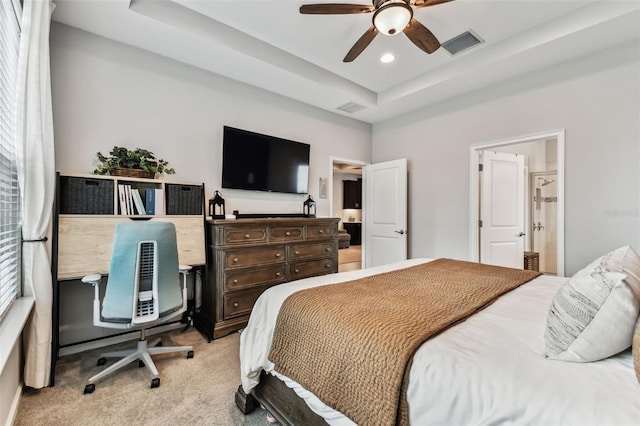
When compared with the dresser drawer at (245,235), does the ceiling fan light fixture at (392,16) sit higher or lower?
higher

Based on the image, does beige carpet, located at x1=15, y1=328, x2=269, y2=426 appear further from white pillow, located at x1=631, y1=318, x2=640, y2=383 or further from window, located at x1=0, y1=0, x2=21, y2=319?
white pillow, located at x1=631, y1=318, x2=640, y2=383

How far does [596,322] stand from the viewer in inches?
34.0

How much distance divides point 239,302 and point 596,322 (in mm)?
2601

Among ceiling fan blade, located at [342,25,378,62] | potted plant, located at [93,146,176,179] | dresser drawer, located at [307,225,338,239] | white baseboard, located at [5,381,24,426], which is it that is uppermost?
ceiling fan blade, located at [342,25,378,62]

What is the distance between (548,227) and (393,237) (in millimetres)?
3407

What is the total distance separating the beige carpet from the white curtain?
19 centimetres

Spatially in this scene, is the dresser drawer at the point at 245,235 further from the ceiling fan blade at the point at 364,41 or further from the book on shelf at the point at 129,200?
the ceiling fan blade at the point at 364,41

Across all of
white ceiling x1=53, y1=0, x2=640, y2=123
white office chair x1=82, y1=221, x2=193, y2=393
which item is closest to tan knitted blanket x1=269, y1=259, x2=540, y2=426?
white office chair x1=82, y1=221, x2=193, y2=393

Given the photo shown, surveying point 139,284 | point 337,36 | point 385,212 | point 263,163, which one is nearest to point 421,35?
point 337,36

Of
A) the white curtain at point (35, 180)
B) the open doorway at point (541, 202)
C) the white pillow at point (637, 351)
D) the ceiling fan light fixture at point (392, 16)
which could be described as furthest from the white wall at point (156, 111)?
the open doorway at point (541, 202)

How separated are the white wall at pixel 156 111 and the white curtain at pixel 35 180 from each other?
0.54 metres

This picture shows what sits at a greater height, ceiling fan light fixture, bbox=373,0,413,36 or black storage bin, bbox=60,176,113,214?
ceiling fan light fixture, bbox=373,0,413,36

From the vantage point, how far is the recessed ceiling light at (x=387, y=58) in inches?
121

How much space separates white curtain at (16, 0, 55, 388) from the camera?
177 centimetres
